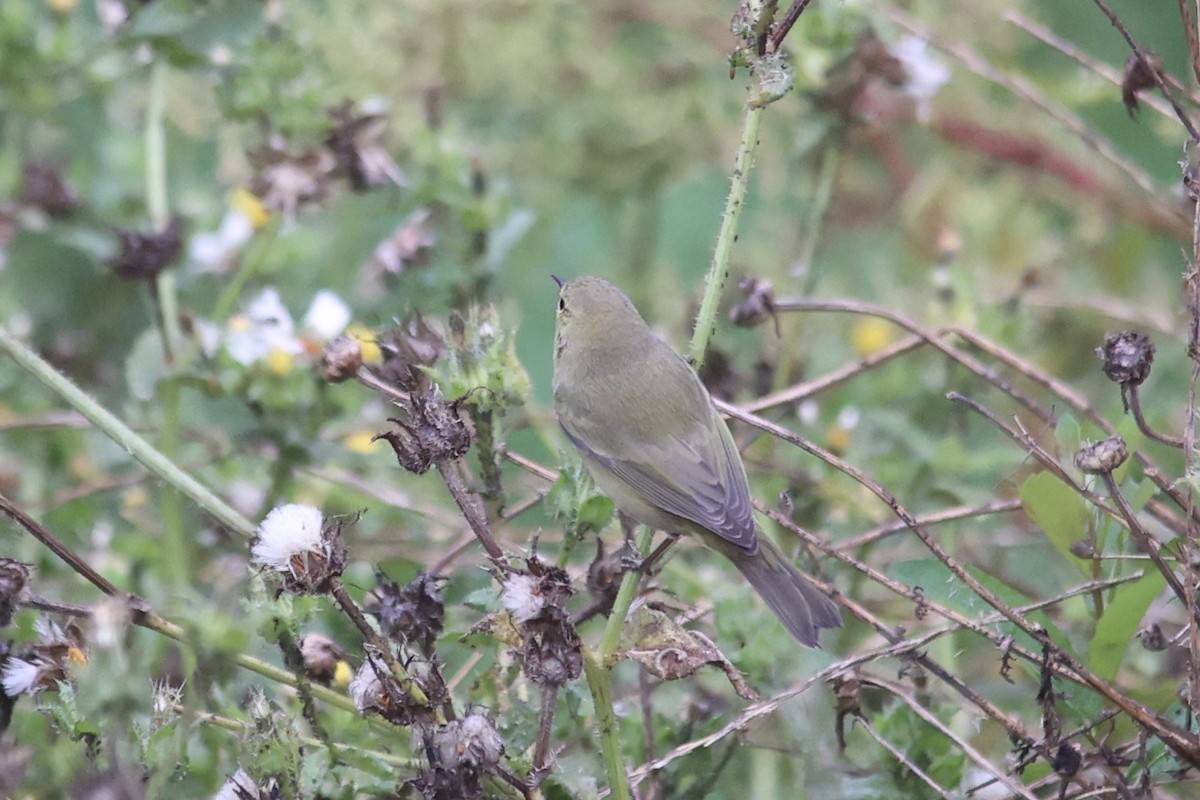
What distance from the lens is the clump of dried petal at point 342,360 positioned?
151cm

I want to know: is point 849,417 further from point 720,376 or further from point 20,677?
point 20,677

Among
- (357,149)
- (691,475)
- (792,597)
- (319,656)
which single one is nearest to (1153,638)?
(792,597)

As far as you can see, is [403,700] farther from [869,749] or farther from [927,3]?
[927,3]

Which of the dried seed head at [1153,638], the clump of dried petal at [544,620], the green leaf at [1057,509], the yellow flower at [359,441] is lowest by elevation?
the clump of dried petal at [544,620]

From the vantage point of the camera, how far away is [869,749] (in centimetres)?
162

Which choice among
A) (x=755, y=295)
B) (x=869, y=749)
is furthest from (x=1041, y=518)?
(x=755, y=295)

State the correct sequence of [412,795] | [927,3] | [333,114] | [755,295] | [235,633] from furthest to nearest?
[927,3] < [333,114] < [755,295] < [412,795] < [235,633]

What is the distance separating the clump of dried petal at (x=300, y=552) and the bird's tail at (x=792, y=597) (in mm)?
593

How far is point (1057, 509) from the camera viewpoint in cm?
150

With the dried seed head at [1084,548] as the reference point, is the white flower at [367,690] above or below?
below

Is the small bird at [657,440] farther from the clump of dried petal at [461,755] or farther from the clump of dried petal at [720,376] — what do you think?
the clump of dried petal at [461,755]

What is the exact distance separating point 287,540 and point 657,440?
90cm

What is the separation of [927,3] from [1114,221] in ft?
2.40

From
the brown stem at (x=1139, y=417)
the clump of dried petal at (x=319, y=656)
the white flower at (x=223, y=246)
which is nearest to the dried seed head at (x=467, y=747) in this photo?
the clump of dried petal at (x=319, y=656)
